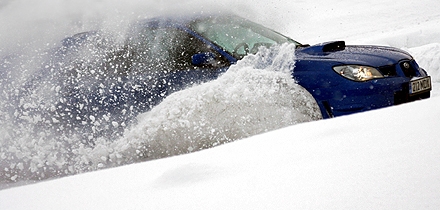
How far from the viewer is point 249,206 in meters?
1.19

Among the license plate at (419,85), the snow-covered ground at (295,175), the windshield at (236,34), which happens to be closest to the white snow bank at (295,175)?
the snow-covered ground at (295,175)

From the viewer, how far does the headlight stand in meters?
3.36

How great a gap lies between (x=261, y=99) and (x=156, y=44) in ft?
4.09

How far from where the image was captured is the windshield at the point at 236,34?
398 cm

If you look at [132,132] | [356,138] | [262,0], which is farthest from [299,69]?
[262,0]

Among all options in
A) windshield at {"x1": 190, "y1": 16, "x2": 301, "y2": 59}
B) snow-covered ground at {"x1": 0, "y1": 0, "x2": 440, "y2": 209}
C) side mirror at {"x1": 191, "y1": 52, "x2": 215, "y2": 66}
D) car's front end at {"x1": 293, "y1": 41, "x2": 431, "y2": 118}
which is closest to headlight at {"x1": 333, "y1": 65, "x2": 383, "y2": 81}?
car's front end at {"x1": 293, "y1": 41, "x2": 431, "y2": 118}

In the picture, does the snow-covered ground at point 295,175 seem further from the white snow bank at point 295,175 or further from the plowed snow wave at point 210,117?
the plowed snow wave at point 210,117

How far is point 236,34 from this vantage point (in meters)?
4.21

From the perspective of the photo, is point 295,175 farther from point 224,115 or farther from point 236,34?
point 236,34

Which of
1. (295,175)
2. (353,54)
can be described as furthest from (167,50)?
(295,175)

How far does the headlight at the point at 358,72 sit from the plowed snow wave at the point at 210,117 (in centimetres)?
33

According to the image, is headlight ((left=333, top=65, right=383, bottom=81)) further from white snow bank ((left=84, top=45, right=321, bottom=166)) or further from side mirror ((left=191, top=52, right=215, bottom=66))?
side mirror ((left=191, top=52, right=215, bottom=66))

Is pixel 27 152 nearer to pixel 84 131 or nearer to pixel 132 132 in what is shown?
pixel 84 131

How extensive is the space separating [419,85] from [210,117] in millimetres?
1851
